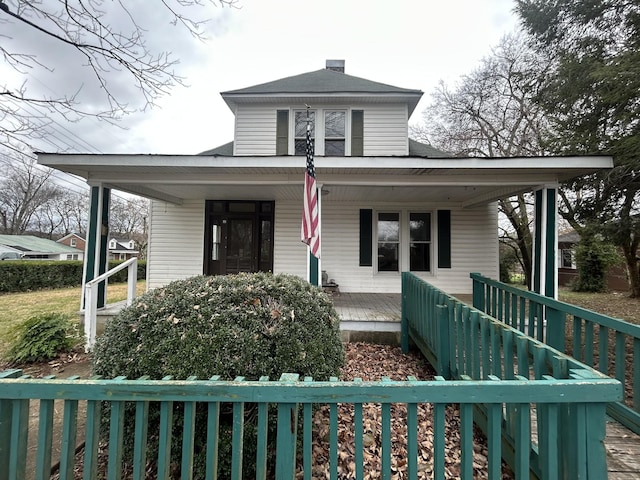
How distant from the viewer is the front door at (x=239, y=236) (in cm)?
774

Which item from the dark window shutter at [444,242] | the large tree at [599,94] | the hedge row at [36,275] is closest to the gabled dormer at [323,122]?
Answer: the dark window shutter at [444,242]

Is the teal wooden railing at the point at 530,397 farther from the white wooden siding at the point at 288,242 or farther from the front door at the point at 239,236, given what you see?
the front door at the point at 239,236

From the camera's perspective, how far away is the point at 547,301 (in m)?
3.15

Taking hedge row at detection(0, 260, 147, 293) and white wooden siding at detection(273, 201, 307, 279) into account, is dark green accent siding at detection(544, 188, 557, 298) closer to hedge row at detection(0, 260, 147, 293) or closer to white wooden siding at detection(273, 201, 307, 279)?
white wooden siding at detection(273, 201, 307, 279)

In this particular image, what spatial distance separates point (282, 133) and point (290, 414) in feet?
24.3

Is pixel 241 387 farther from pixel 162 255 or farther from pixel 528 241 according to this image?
pixel 528 241

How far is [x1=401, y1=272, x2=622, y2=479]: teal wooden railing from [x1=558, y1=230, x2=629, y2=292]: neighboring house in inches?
589

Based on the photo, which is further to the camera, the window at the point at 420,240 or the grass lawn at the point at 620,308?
the window at the point at 420,240

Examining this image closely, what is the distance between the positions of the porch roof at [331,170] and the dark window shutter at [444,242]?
1.71 meters

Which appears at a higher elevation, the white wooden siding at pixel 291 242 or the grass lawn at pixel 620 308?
the white wooden siding at pixel 291 242

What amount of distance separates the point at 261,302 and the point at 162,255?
672cm

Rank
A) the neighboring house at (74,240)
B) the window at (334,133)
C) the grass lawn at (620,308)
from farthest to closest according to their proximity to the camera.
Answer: the neighboring house at (74,240)
the window at (334,133)
the grass lawn at (620,308)

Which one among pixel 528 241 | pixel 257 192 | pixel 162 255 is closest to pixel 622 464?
pixel 257 192

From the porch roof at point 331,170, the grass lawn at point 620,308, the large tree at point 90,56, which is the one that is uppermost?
the large tree at point 90,56
